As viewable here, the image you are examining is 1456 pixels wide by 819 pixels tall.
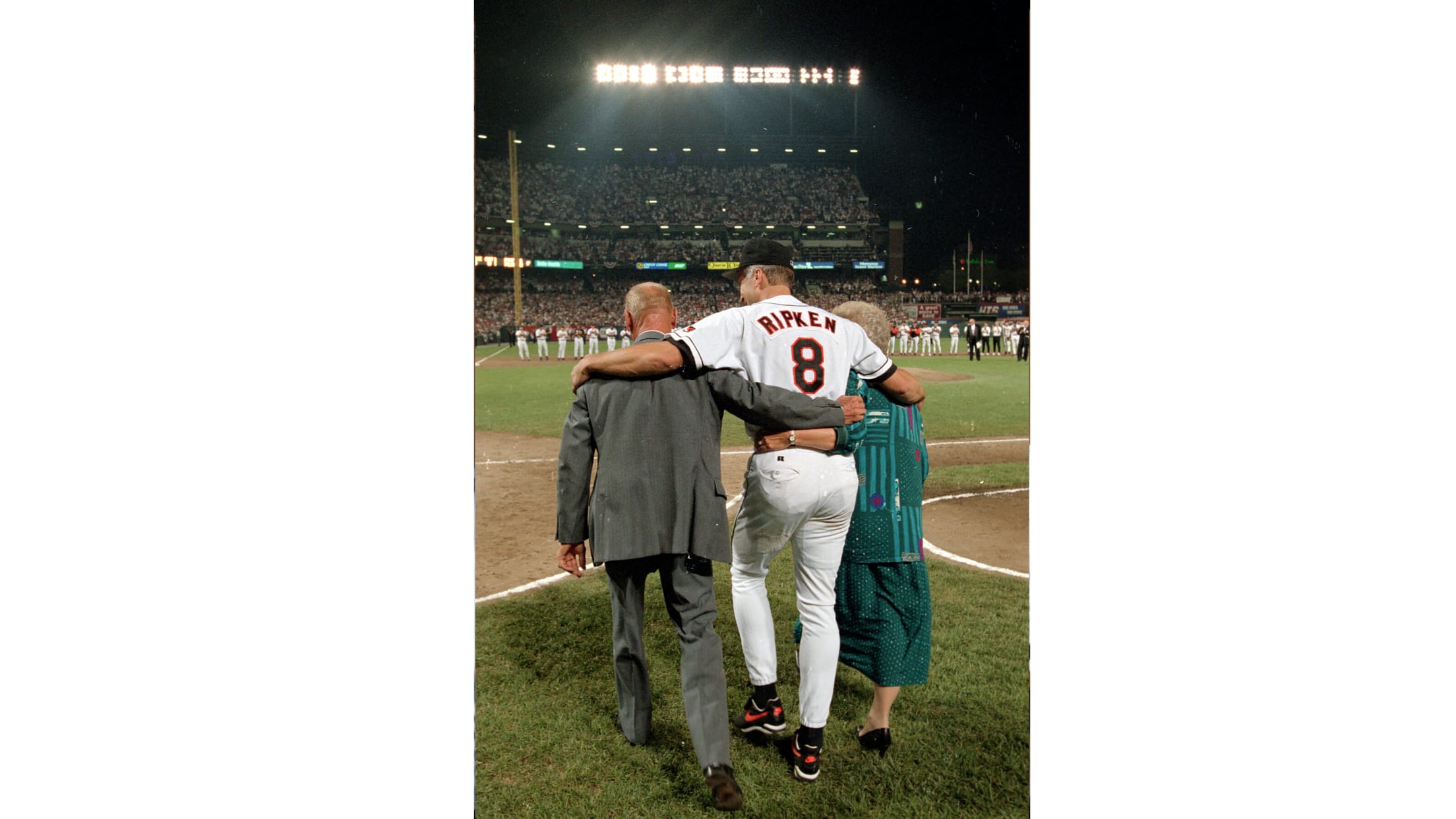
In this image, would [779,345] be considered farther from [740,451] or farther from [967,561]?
[740,451]

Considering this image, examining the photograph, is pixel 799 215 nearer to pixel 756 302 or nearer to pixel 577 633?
pixel 756 302

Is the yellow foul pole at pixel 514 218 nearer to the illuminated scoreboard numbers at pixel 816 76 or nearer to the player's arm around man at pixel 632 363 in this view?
the player's arm around man at pixel 632 363

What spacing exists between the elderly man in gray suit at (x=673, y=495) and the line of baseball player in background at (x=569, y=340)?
1.09ft

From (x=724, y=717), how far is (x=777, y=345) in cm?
142

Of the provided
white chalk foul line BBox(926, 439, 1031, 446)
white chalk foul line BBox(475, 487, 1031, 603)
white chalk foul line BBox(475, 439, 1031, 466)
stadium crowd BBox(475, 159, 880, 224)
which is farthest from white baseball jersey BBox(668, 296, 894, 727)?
white chalk foul line BBox(926, 439, 1031, 446)

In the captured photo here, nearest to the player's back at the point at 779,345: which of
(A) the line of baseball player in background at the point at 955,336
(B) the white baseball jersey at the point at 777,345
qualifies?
(B) the white baseball jersey at the point at 777,345

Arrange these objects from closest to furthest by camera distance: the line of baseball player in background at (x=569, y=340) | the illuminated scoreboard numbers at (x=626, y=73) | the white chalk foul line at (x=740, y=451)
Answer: the line of baseball player in background at (x=569, y=340) < the illuminated scoreboard numbers at (x=626, y=73) < the white chalk foul line at (x=740, y=451)

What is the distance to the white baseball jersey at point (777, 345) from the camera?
3.13 meters

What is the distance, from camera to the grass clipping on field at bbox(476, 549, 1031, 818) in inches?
120

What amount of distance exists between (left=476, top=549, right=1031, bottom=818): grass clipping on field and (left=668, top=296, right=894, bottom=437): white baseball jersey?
1.31 m

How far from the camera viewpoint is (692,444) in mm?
3092

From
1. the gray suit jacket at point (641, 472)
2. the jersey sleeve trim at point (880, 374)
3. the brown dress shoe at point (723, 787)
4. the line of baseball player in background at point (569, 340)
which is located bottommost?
the brown dress shoe at point (723, 787)

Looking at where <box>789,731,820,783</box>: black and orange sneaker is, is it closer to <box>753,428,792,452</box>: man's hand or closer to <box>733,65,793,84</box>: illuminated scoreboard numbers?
<box>753,428,792,452</box>: man's hand

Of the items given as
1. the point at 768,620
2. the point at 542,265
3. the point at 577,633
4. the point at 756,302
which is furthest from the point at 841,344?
the point at 577,633
